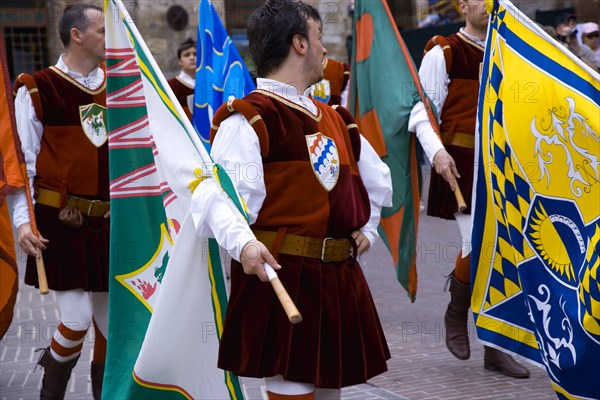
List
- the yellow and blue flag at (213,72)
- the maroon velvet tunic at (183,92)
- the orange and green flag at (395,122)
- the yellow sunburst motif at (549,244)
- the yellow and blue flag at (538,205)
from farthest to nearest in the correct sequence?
1. the maroon velvet tunic at (183,92)
2. the yellow and blue flag at (213,72)
3. the orange and green flag at (395,122)
4. the yellow sunburst motif at (549,244)
5. the yellow and blue flag at (538,205)

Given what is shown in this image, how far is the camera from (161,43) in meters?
21.7

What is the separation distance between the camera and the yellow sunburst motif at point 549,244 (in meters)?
4.10

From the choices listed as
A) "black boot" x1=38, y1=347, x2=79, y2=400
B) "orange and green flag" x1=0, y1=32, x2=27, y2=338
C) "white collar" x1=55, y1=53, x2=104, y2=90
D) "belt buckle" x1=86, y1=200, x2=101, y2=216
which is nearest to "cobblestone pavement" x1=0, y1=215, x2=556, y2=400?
"black boot" x1=38, y1=347, x2=79, y2=400

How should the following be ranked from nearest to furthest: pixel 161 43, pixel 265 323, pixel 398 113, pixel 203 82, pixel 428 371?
pixel 265 323, pixel 428 371, pixel 398 113, pixel 203 82, pixel 161 43

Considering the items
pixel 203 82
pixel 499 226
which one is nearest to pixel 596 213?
pixel 499 226

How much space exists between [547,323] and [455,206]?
1.71 m

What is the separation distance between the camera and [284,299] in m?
3.07

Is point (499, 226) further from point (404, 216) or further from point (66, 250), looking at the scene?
point (66, 250)

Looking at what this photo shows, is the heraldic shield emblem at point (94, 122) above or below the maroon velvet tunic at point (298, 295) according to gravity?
above

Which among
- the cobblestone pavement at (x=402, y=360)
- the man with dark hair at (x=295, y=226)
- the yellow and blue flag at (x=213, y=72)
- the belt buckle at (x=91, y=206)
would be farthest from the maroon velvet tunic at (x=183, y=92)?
the man with dark hair at (x=295, y=226)

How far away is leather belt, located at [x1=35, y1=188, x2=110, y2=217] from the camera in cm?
507

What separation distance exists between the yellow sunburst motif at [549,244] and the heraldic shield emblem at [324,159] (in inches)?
40.6

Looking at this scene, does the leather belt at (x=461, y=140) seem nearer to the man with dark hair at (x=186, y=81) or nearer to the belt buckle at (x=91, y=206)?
the belt buckle at (x=91, y=206)

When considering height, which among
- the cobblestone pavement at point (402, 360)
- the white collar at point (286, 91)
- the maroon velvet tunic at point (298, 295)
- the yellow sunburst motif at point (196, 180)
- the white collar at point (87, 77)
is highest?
the white collar at point (87, 77)
